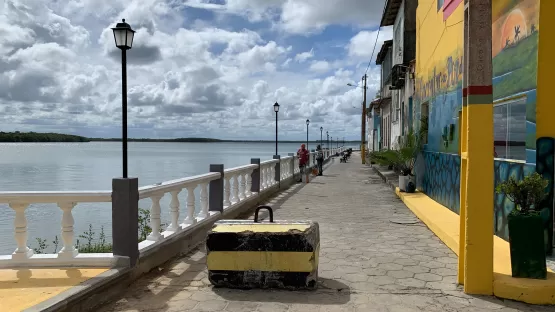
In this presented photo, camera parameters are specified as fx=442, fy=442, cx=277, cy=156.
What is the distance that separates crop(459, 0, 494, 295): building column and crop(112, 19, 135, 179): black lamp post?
188 inches

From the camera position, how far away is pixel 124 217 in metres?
5.32

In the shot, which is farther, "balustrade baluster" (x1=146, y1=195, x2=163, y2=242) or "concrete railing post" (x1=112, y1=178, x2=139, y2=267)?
"balustrade baluster" (x1=146, y1=195, x2=163, y2=242)

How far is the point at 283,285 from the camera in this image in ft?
16.8

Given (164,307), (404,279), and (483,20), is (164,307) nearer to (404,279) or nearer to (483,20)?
(404,279)

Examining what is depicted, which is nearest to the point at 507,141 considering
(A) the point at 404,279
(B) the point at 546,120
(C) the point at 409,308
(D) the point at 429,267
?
(B) the point at 546,120

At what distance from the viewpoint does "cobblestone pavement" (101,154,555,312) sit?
4680 mm

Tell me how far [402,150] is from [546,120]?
7.98 metres

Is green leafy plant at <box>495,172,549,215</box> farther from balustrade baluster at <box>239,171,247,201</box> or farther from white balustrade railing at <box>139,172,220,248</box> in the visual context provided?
balustrade baluster at <box>239,171,247,201</box>

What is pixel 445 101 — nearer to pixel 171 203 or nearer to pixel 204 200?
pixel 204 200

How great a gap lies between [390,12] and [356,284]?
2162cm

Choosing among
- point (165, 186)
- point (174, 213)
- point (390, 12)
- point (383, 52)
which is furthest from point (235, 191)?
point (383, 52)

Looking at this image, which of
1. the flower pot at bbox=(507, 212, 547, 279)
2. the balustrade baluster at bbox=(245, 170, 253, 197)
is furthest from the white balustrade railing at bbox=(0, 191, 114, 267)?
the balustrade baluster at bbox=(245, 170, 253, 197)

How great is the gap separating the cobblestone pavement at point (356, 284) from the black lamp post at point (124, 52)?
2030 millimetres

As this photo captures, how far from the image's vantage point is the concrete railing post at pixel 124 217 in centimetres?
531
